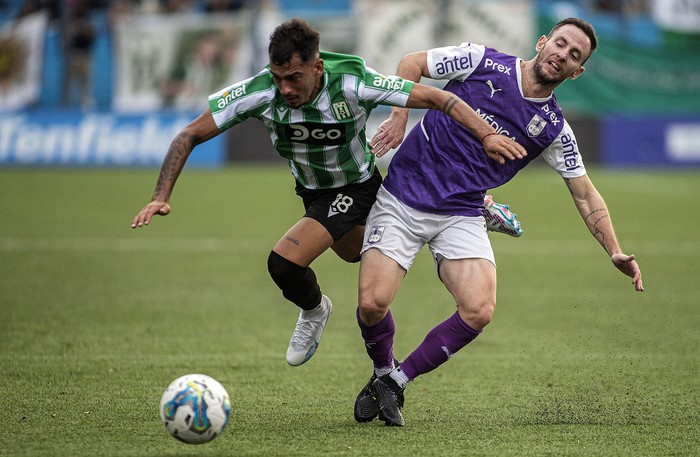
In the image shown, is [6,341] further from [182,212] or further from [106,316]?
[182,212]

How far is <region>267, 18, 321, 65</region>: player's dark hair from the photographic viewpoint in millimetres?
5199

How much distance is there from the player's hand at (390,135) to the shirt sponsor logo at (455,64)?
16.4 inches

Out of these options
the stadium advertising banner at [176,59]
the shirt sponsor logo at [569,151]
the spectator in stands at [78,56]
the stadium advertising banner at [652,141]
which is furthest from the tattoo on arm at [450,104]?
the stadium advertising banner at [652,141]

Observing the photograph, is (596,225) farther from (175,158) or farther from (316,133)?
(175,158)

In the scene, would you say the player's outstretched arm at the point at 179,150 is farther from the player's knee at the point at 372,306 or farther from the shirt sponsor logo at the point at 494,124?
the shirt sponsor logo at the point at 494,124

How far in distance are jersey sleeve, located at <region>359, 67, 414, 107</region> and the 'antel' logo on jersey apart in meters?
0.26

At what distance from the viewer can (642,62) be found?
24.6 m

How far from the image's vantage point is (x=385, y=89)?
214 inches

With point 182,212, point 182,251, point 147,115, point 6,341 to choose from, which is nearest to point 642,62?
point 147,115

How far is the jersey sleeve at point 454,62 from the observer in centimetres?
584

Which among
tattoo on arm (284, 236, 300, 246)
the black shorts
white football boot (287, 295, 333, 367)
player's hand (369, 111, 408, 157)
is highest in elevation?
player's hand (369, 111, 408, 157)

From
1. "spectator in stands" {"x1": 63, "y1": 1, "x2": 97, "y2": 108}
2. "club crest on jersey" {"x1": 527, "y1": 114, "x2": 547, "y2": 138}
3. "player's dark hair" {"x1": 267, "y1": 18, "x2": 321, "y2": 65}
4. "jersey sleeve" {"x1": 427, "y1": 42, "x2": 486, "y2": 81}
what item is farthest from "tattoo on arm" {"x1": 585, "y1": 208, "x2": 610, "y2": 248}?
"spectator in stands" {"x1": 63, "y1": 1, "x2": 97, "y2": 108}

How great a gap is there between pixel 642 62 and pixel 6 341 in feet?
65.2

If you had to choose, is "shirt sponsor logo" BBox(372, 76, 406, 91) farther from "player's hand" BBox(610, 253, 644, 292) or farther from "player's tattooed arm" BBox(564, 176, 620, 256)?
"player's hand" BBox(610, 253, 644, 292)
